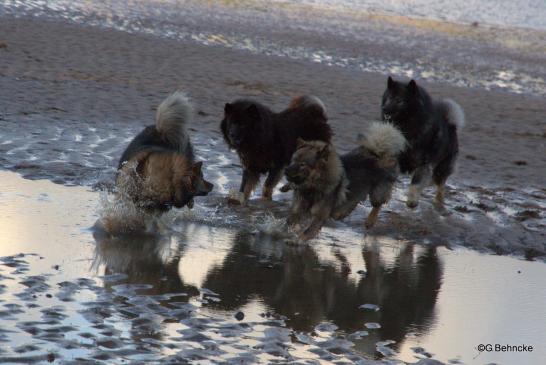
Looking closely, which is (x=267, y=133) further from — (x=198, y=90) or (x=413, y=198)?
(x=198, y=90)

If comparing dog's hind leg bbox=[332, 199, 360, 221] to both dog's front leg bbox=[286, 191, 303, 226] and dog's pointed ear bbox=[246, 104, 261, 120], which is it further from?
dog's pointed ear bbox=[246, 104, 261, 120]

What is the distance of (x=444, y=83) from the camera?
18.8 metres

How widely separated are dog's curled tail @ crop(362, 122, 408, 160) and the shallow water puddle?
768 millimetres

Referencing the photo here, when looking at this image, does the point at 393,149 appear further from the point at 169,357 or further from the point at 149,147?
the point at 169,357

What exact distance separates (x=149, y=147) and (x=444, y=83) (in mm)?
12285

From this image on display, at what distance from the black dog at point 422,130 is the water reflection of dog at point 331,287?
1.82 meters

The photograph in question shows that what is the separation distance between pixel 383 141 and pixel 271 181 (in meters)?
1.42

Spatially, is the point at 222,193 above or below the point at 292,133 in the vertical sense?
below

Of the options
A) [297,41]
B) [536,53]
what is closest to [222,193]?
[297,41]

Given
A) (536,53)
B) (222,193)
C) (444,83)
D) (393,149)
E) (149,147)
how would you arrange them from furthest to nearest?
(536,53)
(444,83)
(222,193)
(393,149)
(149,147)

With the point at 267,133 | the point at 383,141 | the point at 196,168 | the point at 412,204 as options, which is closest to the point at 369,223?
the point at 383,141

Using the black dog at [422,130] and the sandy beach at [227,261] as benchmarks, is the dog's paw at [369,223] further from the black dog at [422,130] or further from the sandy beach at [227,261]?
the black dog at [422,130]

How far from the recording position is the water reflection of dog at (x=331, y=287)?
18.8 feet

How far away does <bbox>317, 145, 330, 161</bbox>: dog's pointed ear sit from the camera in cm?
753
